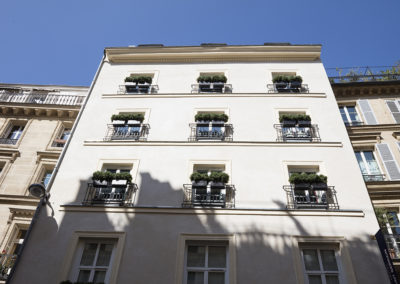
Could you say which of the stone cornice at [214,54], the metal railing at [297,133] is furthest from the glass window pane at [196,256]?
the stone cornice at [214,54]

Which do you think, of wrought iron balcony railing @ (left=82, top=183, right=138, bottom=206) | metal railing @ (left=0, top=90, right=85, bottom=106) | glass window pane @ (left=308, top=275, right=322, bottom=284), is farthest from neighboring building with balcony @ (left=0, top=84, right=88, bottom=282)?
glass window pane @ (left=308, top=275, right=322, bottom=284)

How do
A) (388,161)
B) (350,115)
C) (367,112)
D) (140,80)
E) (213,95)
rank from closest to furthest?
(388,161), (213,95), (140,80), (367,112), (350,115)

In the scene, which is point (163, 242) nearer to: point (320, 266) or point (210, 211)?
point (210, 211)

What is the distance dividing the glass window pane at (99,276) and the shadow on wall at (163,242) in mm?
506

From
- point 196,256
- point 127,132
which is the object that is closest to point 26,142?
point 127,132

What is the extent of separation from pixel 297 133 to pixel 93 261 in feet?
26.3

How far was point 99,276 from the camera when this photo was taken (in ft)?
29.0

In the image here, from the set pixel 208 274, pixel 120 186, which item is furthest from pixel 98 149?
pixel 208 274

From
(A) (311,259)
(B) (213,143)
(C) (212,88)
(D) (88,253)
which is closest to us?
(A) (311,259)

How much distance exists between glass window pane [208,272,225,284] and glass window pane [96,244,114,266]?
2.79 m

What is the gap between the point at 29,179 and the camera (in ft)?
47.6

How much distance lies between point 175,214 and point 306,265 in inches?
151

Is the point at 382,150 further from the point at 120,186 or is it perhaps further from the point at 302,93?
the point at 120,186

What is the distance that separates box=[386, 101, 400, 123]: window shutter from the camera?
51.9 feet
